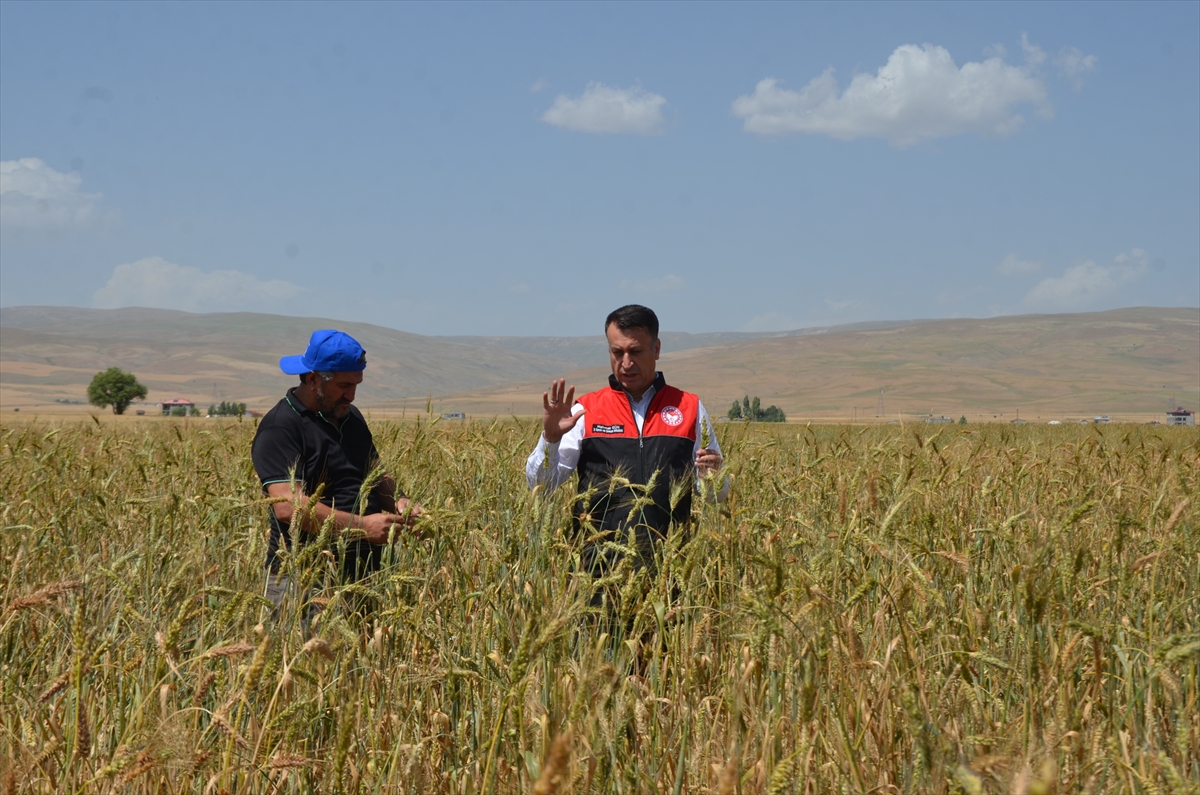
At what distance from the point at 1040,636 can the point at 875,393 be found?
626 ft

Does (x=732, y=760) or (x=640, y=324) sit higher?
(x=640, y=324)

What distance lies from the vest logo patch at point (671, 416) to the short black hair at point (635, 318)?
29cm

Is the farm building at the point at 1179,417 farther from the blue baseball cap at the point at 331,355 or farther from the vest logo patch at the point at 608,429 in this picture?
the blue baseball cap at the point at 331,355

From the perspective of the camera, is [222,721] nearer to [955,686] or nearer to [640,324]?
[955,686]

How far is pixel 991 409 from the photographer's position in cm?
16512

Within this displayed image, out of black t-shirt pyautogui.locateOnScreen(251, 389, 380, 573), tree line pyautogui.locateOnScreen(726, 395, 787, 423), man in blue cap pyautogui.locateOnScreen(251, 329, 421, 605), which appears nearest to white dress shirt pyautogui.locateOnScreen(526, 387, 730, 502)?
man in blue cap pyautogui.locateOnScreen(251, 329, 421, 605)

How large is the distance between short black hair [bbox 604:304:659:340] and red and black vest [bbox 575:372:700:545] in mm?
190

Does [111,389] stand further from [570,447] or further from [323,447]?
[570,447]

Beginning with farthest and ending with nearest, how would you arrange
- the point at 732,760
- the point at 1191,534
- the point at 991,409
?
the point at 991,409
the point at 1191,534
the point at 732,760

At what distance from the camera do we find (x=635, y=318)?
12.2 feet

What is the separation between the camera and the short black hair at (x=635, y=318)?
3705 mm

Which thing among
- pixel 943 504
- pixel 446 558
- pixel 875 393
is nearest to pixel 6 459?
pixel 446 558

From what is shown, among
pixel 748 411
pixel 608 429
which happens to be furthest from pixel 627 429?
pixel 748 411

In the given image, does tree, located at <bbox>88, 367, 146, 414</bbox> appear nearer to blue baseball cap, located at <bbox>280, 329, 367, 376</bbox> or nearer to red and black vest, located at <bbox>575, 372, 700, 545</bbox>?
blue baseball cap, located at <bbox>280, 329, 367, 376</bbox>
